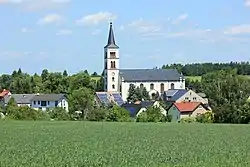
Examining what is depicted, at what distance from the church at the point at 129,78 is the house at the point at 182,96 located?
1083 cm

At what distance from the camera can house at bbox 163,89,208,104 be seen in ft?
461

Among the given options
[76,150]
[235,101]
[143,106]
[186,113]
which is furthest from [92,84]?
[76,150]

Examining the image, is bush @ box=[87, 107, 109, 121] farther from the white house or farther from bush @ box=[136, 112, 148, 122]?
the white house

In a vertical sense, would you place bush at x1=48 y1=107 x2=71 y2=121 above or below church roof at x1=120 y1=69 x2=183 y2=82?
below

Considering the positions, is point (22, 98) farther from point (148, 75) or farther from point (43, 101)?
point (148, 75)

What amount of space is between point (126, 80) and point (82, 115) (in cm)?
7770

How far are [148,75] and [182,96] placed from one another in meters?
34.8

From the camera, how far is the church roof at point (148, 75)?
18038cm

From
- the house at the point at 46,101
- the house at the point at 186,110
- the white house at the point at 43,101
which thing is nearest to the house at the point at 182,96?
the house at the point at 46,101

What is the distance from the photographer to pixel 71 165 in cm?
2300

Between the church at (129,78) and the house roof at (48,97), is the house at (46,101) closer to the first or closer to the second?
the house roof at (48,97)

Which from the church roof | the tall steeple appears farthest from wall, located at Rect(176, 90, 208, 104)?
the church roof

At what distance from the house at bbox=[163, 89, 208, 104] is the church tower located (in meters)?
14.0

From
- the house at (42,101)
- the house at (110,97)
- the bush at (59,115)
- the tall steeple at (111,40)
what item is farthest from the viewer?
the tall steeple at (111,40)
